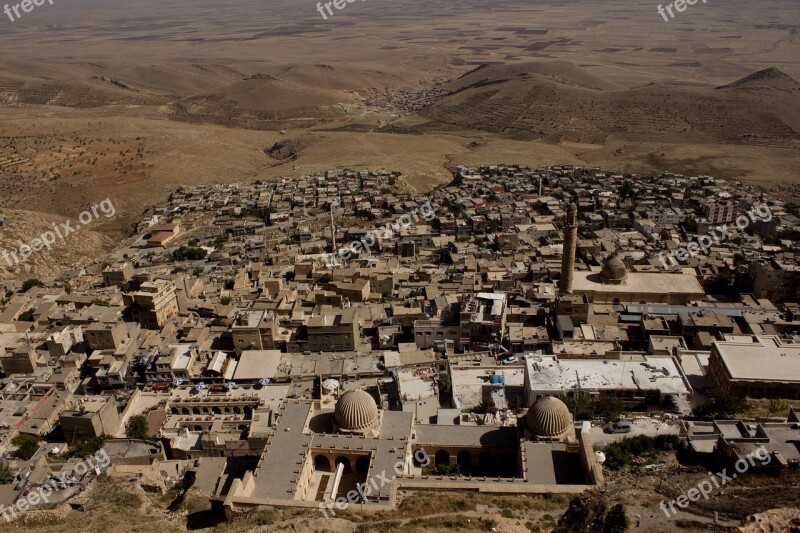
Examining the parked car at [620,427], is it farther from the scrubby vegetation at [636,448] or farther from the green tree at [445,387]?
the green tree at [445,387]

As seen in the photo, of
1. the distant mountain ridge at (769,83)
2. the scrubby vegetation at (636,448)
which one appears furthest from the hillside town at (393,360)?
the distant mountain ridge at (769,83)

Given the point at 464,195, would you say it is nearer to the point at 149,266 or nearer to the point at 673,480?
the point at 149,266

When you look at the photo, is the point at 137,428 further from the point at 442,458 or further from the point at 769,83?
the point at 769,83

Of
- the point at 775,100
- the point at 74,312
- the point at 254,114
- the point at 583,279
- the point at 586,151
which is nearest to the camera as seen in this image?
the point at 74,312

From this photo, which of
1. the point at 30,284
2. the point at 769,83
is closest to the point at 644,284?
the point at 30,284

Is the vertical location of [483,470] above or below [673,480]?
below

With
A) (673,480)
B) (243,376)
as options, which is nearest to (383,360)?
(243,376)

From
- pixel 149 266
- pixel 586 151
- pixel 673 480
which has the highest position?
pixel 673 480
